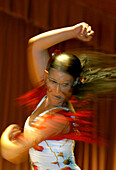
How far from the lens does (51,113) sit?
0.74 m

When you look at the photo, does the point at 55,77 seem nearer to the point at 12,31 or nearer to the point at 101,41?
the point at 12,31

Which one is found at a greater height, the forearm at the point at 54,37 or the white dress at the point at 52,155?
the forearm at the point at 54,37

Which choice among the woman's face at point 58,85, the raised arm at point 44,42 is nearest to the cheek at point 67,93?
the woman's face at point 58,85

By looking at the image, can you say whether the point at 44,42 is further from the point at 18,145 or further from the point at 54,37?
the point at 18,145

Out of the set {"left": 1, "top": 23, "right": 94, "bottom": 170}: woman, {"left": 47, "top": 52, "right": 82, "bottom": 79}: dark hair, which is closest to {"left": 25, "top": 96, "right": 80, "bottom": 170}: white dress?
{"left": 1, "top": 23, "right": 94, "bottom": 170}: woman

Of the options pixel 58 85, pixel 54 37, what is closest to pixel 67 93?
pixel 58 85

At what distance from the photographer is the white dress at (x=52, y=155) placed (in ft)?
2.54

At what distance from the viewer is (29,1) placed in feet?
Answer: 8.29

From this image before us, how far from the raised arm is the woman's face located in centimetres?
7

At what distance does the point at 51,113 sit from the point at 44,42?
0.62 feet

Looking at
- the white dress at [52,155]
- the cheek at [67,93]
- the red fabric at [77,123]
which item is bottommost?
the white dress at [52,155]

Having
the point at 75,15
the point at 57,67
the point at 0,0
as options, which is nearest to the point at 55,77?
the point at 57,67

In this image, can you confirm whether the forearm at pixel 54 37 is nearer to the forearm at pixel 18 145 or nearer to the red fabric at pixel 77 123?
the red fabric at pixel 77 123

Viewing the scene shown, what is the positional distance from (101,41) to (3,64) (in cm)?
104
